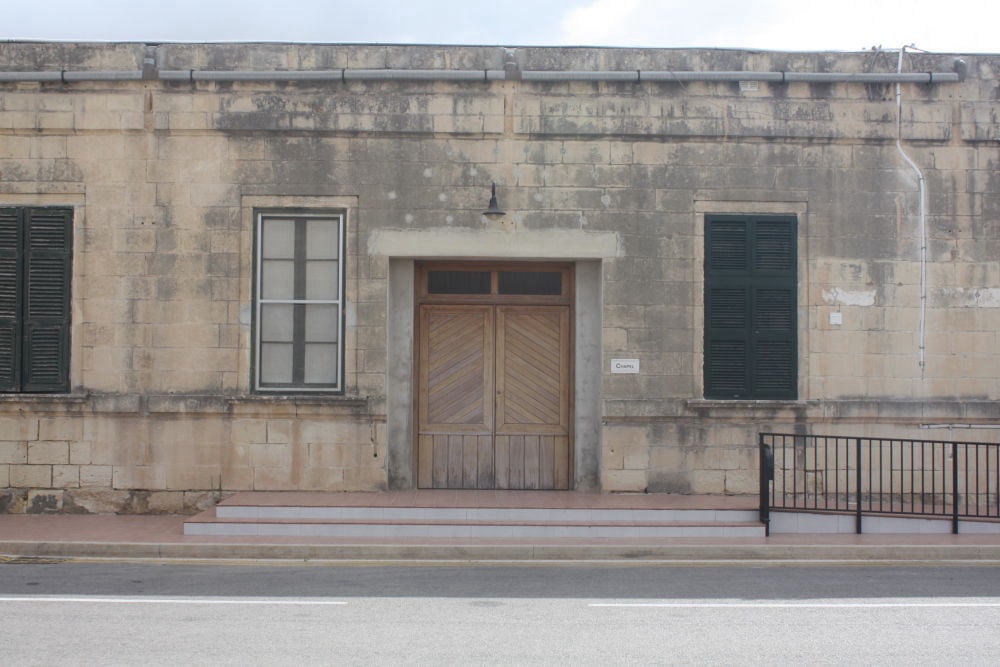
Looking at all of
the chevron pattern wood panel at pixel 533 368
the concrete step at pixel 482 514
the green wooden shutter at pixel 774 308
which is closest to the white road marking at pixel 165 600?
the concrete step at pixel 482 514

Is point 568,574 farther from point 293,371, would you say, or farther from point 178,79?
point 178,79

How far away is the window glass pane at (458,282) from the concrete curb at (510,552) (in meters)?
4.11

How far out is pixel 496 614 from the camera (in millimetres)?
8828

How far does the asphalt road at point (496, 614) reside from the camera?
24.5 ft

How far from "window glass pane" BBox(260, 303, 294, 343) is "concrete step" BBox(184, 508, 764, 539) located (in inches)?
105

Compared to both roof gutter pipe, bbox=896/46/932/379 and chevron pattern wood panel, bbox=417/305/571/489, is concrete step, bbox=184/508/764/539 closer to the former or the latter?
chevron pattern wood panel, bbox=417/305/571/489

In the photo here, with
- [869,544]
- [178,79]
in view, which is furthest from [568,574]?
[178,79]

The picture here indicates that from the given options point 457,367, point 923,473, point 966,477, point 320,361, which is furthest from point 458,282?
point 966,477

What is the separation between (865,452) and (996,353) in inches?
81.5

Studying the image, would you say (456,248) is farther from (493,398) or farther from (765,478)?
(765,478)

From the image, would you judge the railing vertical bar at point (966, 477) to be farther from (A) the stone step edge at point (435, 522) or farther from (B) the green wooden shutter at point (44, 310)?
(B) the green wooden shutter at point (44, 310)

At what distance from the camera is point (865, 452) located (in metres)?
14.7

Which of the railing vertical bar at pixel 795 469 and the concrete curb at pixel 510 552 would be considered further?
the railing vertical bar at pixel 795 469

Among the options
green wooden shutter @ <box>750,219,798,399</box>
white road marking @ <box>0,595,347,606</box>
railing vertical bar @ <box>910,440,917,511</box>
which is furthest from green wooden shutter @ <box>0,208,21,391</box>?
railing vertical bar @ <box>910,440,917,511</box>
